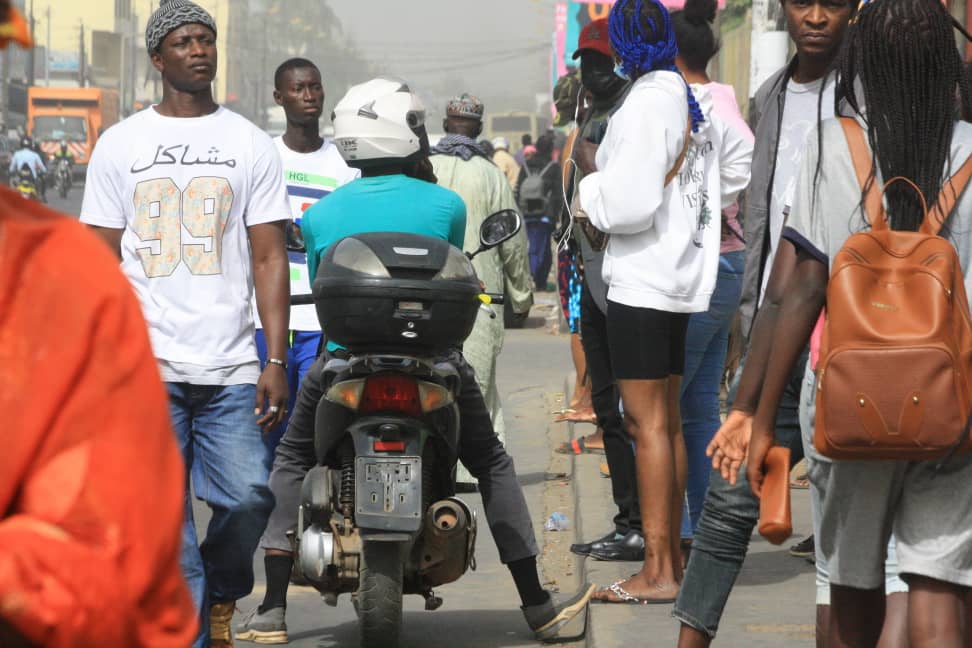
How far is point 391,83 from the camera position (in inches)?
235

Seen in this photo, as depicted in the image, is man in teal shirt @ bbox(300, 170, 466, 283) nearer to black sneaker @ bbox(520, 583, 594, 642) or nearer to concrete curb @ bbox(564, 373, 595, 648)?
black sneaker @ bbox(520, 583, 594, 642)

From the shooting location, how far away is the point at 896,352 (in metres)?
3.19

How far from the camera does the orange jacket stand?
1.69 m

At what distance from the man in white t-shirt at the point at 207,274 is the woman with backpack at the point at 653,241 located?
1127 mm

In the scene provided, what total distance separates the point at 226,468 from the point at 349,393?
1.54ft

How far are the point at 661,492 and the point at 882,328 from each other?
251 centimetres

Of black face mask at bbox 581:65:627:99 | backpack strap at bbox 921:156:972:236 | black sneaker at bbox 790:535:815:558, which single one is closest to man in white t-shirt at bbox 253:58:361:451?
black face mask at bbox 581:65:627:99

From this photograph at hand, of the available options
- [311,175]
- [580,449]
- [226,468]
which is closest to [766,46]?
[580,449]

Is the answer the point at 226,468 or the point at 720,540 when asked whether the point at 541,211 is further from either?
the point at 720,540

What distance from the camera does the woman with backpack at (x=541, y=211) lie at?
2100 cm

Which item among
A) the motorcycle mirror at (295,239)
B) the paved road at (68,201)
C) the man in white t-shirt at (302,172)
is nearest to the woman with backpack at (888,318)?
the motorcycle mirror at (295,239)

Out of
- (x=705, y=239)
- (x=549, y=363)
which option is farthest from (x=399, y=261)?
(x=549, y=363)

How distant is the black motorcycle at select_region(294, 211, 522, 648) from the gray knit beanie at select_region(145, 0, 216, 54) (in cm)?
77

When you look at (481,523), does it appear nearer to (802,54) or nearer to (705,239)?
(705,239)
